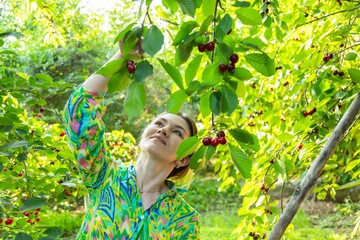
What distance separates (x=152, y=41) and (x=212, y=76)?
0.48 feet

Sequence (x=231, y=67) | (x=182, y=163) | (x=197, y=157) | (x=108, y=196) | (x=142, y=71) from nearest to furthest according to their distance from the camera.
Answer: (x=142, y=71), (x=231, y=67), (x=197, y=157), (x=108, y=196), (x=182, y=163)

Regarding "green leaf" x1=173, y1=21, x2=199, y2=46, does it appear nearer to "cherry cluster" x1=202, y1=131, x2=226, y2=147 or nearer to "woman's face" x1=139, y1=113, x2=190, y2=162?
"cherry cluster" x1=202, y1=131, x2=226, y2=147

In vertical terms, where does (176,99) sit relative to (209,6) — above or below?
below

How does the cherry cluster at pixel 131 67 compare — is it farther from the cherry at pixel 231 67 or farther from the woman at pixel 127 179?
the woman at pixel 127 179

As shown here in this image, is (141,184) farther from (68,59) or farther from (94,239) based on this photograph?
(68,59)

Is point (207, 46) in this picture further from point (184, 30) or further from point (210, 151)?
point (210, 151)

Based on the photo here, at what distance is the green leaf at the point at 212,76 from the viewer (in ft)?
3.08

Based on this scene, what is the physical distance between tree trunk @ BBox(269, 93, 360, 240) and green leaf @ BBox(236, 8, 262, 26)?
1.15 feet

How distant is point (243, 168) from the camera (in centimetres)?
102

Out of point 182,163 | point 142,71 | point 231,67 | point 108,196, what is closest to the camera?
point 142,71

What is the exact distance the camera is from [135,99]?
87 cm

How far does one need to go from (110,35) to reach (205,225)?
183 inches

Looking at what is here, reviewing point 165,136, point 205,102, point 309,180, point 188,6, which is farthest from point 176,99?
point 165,136

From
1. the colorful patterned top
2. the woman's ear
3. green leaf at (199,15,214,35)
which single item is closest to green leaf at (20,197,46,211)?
the colorful patterned top
